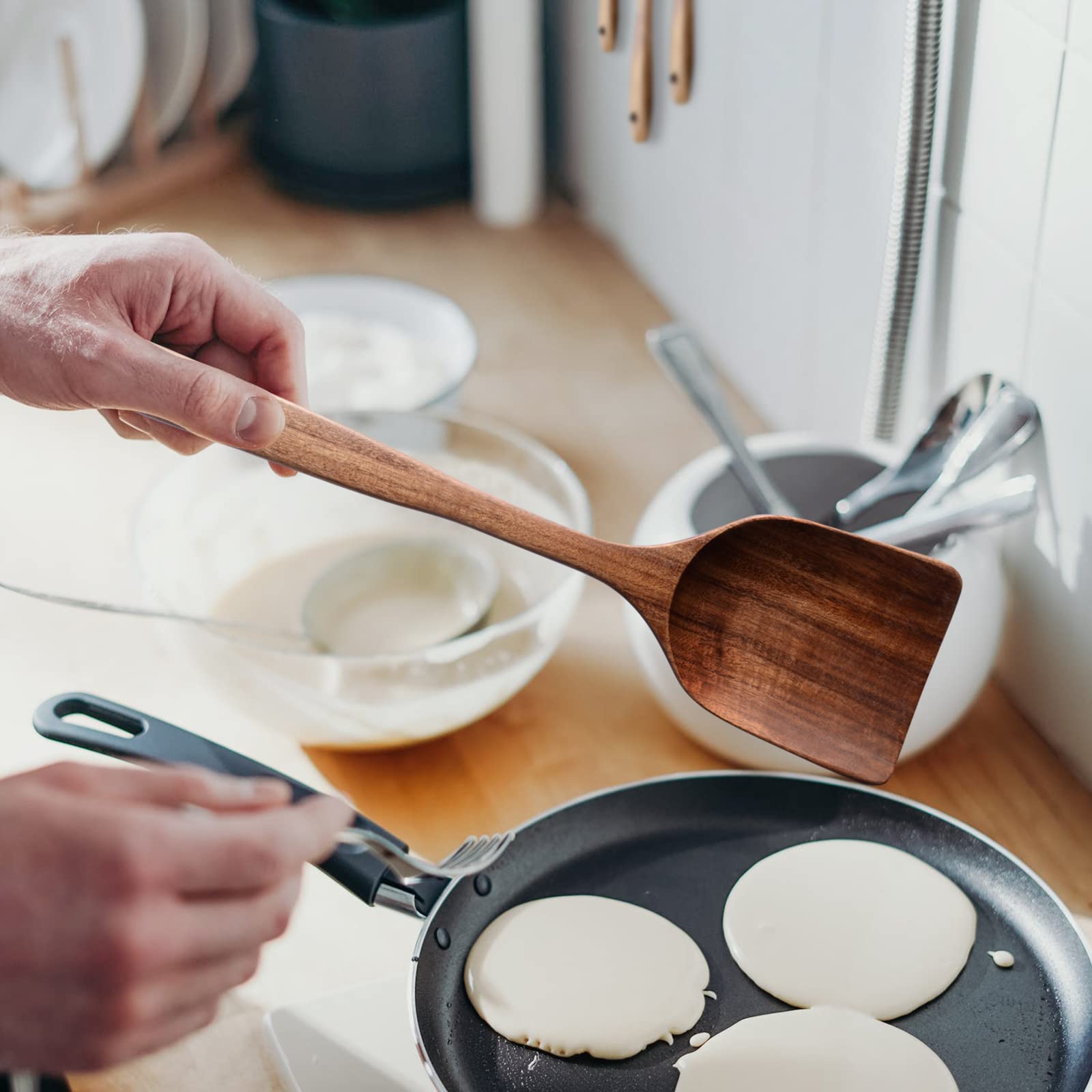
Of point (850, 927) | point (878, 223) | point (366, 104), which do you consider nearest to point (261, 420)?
point (850, 927)

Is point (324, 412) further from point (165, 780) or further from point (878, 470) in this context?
point (165, 780)

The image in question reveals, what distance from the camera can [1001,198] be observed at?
0.75 meters

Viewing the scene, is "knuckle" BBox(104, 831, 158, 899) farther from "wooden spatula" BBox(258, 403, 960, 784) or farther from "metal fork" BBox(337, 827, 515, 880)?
"wooden spatula" BBox(258, 403, 960, 784)

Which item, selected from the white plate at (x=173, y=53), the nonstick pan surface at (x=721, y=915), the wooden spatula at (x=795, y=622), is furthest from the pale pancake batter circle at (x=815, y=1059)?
the white plate at (x=173, y=53)

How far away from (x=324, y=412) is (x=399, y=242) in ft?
1.68

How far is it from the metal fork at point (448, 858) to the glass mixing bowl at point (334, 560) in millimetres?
114

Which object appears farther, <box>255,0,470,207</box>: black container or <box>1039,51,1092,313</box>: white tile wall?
<box>255,0,470,207</box>: black container

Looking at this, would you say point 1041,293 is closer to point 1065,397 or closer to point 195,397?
point 1065,397

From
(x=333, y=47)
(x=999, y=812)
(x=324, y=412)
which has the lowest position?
(x=999, y=812)

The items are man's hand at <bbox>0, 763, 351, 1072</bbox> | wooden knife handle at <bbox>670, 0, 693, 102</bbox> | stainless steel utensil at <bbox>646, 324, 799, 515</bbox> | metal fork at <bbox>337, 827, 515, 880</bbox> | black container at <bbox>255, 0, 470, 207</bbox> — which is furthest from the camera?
black container at <bbox>255, 0, 470, 207</bbox>

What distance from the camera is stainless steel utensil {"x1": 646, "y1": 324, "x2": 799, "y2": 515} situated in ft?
2.66

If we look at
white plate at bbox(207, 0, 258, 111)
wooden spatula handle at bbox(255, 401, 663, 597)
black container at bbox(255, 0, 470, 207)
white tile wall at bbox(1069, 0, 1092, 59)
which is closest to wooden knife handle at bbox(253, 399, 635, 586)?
wooden spatula handle at bbox(255, 401, 663, 597)

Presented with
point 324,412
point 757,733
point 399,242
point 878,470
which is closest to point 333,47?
point 399,242

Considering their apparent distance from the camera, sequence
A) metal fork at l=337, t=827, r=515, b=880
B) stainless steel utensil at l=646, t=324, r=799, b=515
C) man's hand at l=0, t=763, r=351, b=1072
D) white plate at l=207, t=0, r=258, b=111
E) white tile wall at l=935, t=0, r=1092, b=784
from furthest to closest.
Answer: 1. white plate at l=207, t=0, r=258, b=111
2. stainless steel utensil at l=646, t=324, r=799, b=515
3. white tile wall at l=935, t=0, r=1092, b=784
4. metal fork at l=337, t=827, r=515, b=880
5. man's hand at l=0, t=763, r=351, b=1072
